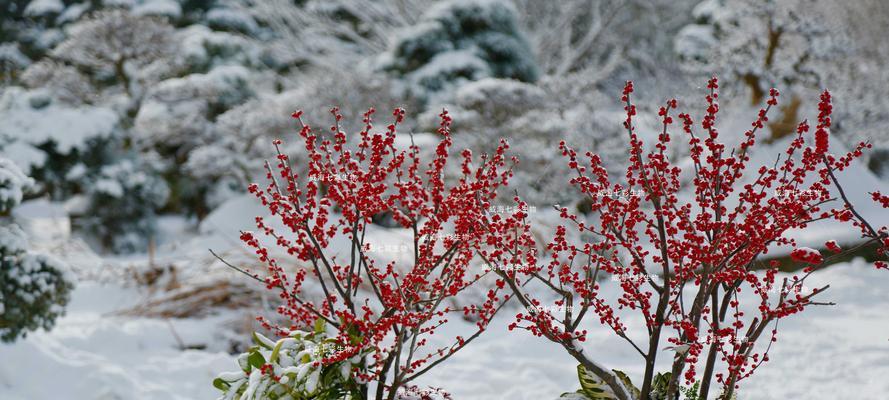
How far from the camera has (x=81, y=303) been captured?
13.6 feet

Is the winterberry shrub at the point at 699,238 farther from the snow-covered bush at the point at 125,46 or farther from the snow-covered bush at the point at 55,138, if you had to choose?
the snow-covered bush at the point at 125,46

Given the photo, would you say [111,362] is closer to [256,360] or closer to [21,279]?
[21,279]

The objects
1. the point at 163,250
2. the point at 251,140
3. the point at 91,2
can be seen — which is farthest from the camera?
the point at 91,2

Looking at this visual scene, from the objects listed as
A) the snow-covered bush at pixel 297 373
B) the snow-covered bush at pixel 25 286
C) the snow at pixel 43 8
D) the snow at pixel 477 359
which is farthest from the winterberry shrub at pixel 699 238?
the snow at pixel 43 8

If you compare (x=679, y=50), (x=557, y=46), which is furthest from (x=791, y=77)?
(x=557, y=46)

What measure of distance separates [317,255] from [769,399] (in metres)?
1.73

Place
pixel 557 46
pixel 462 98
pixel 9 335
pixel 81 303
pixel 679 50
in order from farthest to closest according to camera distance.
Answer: pixel 557 46, pixel 679 50, pixel 462 98, pixel 81 303, pixel 9 335

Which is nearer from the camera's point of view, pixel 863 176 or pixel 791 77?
pixel 863 176

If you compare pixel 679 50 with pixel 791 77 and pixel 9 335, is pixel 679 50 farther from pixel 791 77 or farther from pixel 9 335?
pixel 9 335

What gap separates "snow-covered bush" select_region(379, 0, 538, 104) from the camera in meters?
8.70

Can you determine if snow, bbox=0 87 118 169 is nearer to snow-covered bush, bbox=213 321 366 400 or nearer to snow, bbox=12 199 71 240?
snow, bbox=12 199 71 240

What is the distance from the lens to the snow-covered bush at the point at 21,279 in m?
2.83

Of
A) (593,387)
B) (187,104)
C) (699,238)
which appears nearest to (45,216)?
(187,104)

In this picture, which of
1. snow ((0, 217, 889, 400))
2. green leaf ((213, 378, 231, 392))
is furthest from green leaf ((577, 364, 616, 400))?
green leaf ((213, 378, 231, 392))
